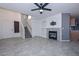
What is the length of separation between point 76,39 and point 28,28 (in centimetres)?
566

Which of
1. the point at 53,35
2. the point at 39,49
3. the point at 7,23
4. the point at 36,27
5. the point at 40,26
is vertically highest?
the point at 7,23

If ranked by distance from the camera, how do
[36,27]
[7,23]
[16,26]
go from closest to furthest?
1. [7,23]
2. [36,27]
3. [16,26]

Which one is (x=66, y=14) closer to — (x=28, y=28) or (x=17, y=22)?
(x=28, y=28)

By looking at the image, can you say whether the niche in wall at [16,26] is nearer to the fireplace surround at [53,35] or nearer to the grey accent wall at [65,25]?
the fireplace surround at [53,35]

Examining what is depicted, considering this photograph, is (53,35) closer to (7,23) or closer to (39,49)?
(39,49)

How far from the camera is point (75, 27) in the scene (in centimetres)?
1009

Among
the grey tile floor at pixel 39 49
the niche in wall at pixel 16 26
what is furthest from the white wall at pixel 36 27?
the grey tile floor at pixel 39 49

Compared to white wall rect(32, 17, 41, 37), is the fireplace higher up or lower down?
lower down

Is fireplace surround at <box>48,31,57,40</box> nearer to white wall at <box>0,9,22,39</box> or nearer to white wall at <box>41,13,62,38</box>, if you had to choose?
white wall at <box>41,13,62,38</box>

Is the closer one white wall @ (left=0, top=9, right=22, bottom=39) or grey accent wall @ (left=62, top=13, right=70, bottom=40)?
grey accent wall @ (left=62, top=13, right=70, bottom=40)

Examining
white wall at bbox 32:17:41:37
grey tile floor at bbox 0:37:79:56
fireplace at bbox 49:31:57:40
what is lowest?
grey tile floor at bbox 0:37:79:56

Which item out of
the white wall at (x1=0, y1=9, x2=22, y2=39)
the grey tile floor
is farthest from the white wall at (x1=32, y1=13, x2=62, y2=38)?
the grey tile floor

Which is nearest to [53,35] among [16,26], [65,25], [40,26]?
[65,25]

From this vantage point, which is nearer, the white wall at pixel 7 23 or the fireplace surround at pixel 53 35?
the fireplace surround at pixel 53 35
